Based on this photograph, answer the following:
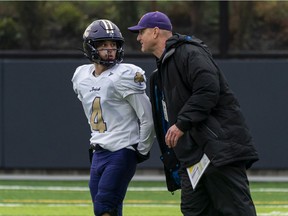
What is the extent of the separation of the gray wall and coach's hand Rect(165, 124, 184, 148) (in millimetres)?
7904

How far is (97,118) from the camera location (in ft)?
25.8

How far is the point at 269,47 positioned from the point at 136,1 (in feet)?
6.71

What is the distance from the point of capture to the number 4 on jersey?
786cm

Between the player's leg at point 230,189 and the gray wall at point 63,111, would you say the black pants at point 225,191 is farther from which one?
the gray wall at point 63,111

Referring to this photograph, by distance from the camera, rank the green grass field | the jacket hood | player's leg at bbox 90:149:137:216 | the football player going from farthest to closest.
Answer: the green grass field < the football player < player's leg at bbox 90:149:137:216 < the jacket hood

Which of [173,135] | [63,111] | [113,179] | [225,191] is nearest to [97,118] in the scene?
[113,179]

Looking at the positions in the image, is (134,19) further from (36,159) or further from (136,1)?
(36,159)

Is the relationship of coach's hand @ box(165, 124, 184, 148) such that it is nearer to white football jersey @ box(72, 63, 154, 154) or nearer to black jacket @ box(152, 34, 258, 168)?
black jacket @ box(152, 34, 258, 168)

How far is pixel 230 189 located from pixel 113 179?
1045mm

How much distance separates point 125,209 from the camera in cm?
1134

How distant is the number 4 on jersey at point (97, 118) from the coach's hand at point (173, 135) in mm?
964

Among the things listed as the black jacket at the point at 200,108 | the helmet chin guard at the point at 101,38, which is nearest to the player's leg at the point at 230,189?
the black jacket at the point at 200,108

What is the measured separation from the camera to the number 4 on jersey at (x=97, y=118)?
7855mm

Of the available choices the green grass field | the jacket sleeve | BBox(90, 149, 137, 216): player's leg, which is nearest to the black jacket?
the jacket sleeve
